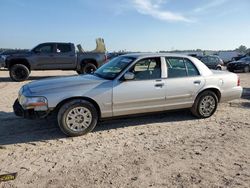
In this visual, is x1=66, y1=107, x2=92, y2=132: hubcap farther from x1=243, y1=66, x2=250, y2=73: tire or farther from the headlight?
x1=243, y1=66, x2=250, y2=73: tire

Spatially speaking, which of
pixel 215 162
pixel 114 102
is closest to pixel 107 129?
pixel 114 102

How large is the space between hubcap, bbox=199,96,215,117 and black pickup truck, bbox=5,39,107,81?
9980mm

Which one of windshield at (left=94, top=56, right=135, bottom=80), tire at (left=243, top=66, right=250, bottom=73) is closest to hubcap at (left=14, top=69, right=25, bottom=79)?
windshield at (left=94, top=56, right=135, bottom=80)

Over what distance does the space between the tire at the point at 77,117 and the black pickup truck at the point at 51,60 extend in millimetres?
10638

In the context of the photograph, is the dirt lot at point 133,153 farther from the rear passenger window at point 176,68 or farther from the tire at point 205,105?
the rear passenger window at point 176,68

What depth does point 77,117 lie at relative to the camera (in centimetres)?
580

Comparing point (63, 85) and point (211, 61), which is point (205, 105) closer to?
point (63, 85)

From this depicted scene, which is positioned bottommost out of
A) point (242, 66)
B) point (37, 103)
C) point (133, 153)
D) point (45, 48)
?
point (133, 153)

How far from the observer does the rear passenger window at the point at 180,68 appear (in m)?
6.76

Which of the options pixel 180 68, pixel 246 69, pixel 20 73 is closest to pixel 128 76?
pixel 180 68

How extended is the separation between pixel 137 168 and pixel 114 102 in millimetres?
1934

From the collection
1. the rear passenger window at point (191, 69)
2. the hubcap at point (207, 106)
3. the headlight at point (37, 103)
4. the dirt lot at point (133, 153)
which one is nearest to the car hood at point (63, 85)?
the headlight at point (37, 103)

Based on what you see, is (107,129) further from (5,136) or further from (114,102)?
(5,136)

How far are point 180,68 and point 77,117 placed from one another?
260cm
